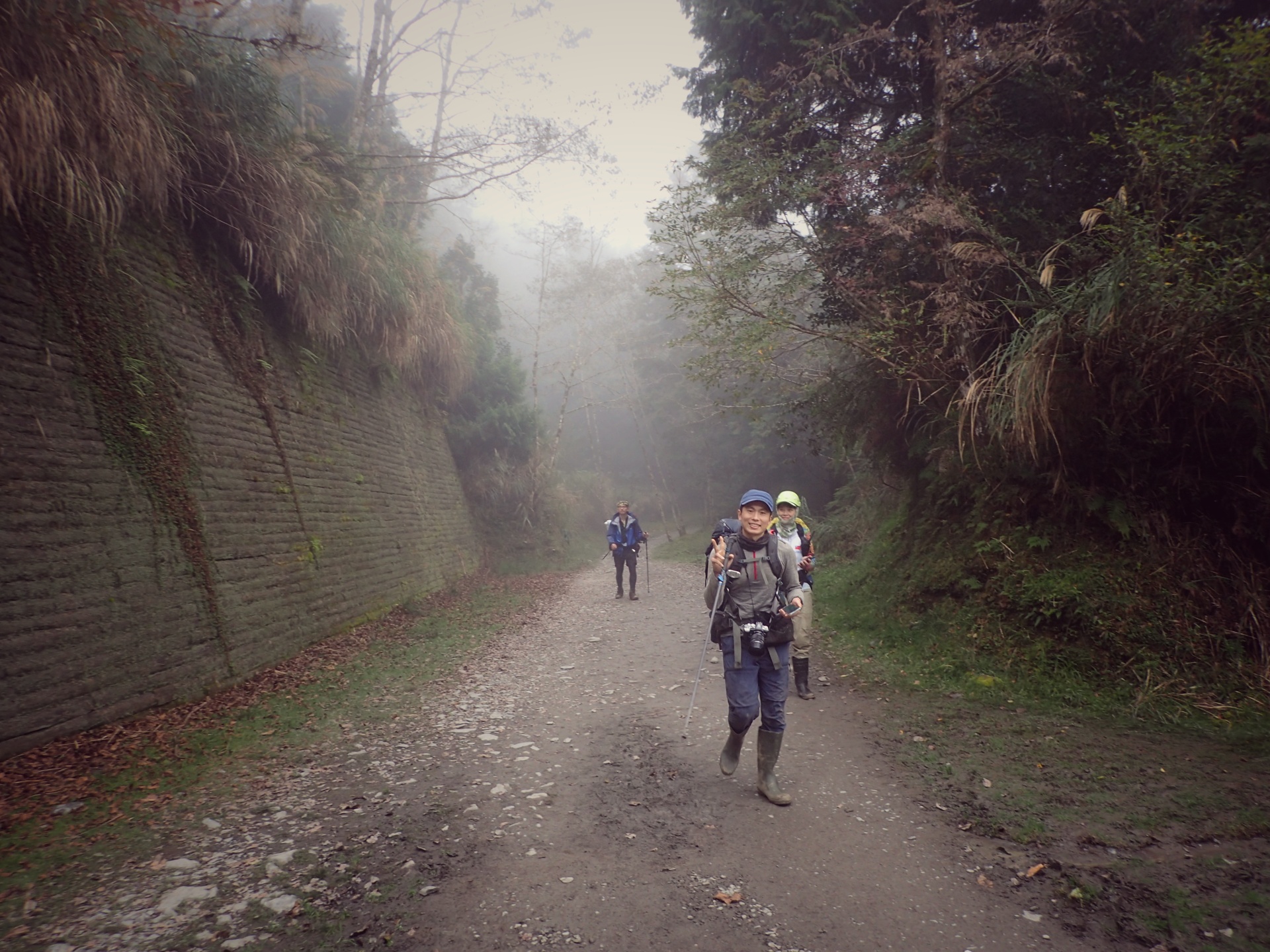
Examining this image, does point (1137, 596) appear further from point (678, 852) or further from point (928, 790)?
point (678, 852)

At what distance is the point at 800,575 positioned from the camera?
673 centimetres

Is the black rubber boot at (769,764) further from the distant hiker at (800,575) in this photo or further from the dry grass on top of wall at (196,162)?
the dry grass on top of wall at (196,162)

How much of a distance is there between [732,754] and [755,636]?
932mm

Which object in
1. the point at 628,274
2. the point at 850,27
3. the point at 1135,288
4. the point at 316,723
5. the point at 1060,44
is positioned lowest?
the point at 316,723

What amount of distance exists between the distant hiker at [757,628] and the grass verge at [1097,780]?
117cm

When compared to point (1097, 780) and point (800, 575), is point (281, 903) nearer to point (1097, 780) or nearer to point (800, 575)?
point (1097, 780)

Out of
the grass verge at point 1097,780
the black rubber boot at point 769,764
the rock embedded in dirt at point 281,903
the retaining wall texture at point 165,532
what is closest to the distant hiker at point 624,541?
the retaining wall texture at point 165,532

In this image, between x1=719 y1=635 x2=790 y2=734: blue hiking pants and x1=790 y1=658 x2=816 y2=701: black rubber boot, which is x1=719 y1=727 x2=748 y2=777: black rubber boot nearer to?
x1=719 y1=635 x2=790 y2=734: blue hiking pants

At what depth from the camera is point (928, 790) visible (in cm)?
428

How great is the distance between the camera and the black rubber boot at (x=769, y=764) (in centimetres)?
417

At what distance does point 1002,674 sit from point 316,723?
20.5 feet

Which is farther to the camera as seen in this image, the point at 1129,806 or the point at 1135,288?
the point at 1135,288

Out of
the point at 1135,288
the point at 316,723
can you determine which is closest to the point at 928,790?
the point at 1135,288

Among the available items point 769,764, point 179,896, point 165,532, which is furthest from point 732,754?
point 165,532
